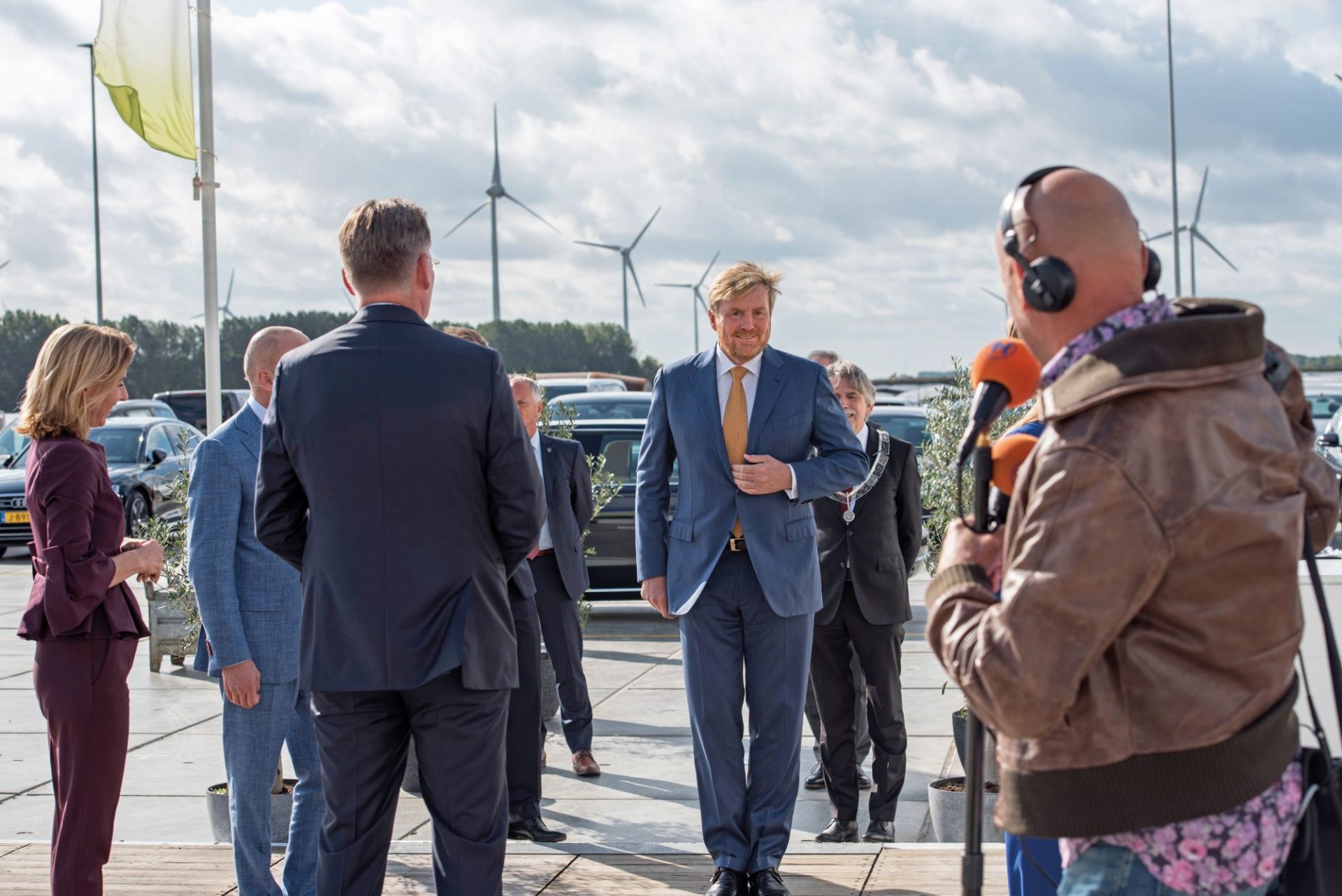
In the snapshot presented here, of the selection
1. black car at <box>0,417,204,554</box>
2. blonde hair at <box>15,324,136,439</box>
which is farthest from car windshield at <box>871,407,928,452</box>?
blonde hair at <box>15,324,136,439</box>

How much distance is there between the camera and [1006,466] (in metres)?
2.25

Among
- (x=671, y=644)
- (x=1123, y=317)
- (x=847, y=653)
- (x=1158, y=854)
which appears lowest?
(x=671, y=644)

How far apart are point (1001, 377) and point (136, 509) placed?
61.4 feet

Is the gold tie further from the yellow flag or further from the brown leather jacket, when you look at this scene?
the yellow flag

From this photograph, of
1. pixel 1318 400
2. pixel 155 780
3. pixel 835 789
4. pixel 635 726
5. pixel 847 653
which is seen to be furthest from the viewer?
pixel 1318 400

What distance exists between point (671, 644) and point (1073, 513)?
32.9 ft

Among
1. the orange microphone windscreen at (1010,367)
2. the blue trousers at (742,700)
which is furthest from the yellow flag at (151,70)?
the orange microphone windscreen at (1010,367)

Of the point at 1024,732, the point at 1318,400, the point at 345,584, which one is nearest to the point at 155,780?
the point at 345,584

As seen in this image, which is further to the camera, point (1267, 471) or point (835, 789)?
point (835, 789)

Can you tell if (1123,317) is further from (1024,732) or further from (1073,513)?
(1024,732)

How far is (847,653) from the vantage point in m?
6.30

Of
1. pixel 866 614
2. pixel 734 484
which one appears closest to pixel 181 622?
pixel 866 614

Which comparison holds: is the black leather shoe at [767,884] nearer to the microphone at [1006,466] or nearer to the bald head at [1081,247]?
the microphone at [1006,466]

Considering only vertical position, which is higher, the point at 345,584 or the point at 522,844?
the point at 345,584
